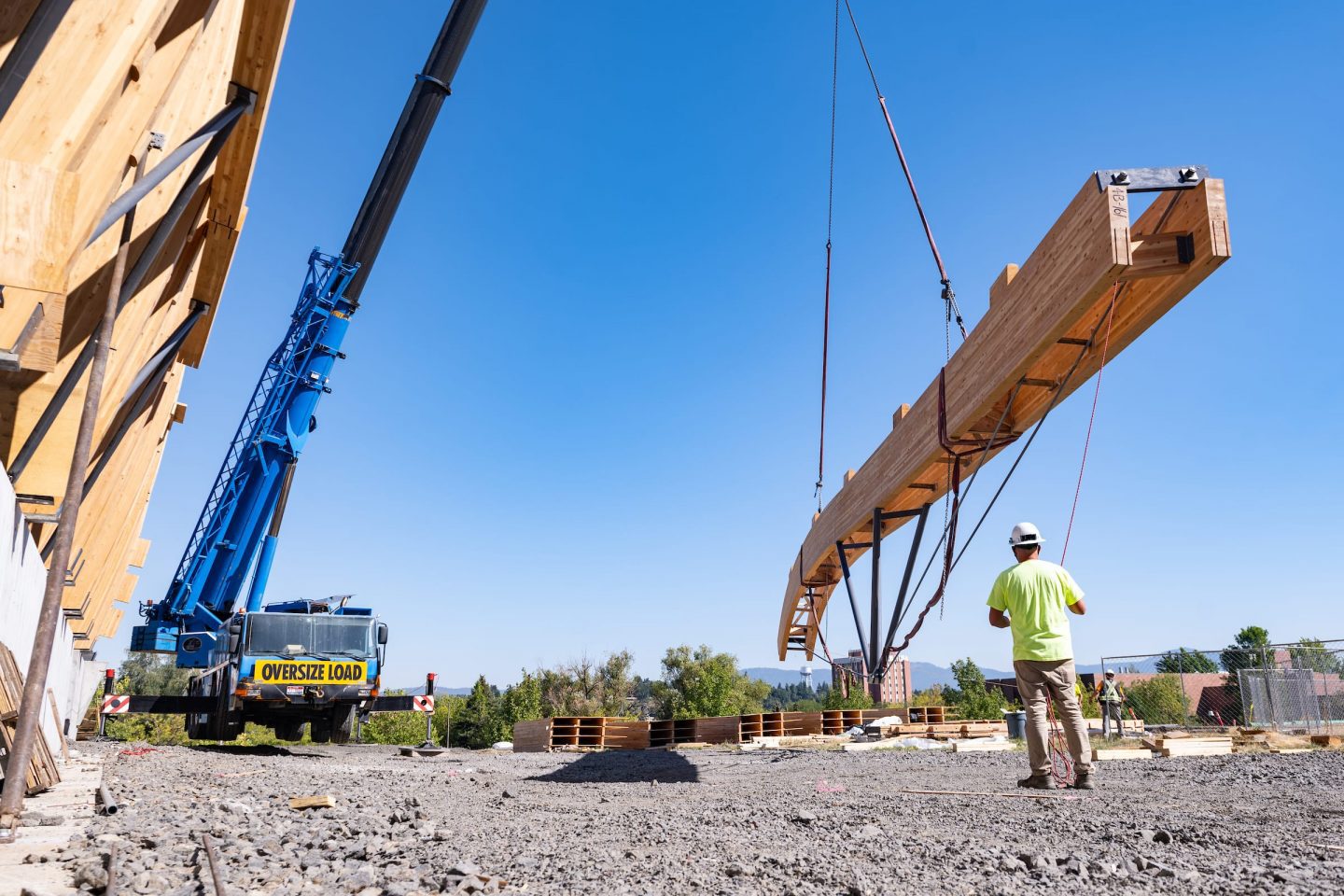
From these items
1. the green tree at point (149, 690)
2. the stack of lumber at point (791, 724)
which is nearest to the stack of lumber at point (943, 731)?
the stack of lumber at point (791, 724)

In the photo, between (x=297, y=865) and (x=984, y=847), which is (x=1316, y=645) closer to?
(x=984, y=847)

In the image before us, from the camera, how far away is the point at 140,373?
7715mm

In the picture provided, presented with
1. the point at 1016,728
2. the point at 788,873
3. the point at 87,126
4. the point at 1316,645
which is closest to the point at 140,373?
the point at 87,126

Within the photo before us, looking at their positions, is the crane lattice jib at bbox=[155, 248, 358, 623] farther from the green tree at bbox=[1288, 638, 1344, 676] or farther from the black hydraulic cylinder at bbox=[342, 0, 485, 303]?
the green tree at bbox=[1288, 638, 1344, 676]

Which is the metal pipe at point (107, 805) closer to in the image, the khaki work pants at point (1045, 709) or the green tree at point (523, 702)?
the khaki work pants at point (1045, 709)

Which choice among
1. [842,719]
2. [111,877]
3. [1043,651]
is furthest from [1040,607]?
[842,719]

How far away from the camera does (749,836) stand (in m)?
4.06

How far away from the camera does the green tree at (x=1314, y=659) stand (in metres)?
16.5

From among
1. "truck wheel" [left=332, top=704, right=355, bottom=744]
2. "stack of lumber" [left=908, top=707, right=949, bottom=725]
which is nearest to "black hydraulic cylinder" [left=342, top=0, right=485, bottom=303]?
"truck wheel" [left=332, top=704, right=355, bottom=744]

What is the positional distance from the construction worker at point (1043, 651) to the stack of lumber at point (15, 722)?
662 centimetres

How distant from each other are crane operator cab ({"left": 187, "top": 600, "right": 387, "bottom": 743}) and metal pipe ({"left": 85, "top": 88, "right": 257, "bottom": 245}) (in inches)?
395

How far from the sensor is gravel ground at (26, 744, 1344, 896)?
3.09 metres

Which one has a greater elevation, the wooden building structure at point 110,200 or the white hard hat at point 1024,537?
the wooden building structure at point 110,200

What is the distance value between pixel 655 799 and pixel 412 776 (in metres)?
4.23
